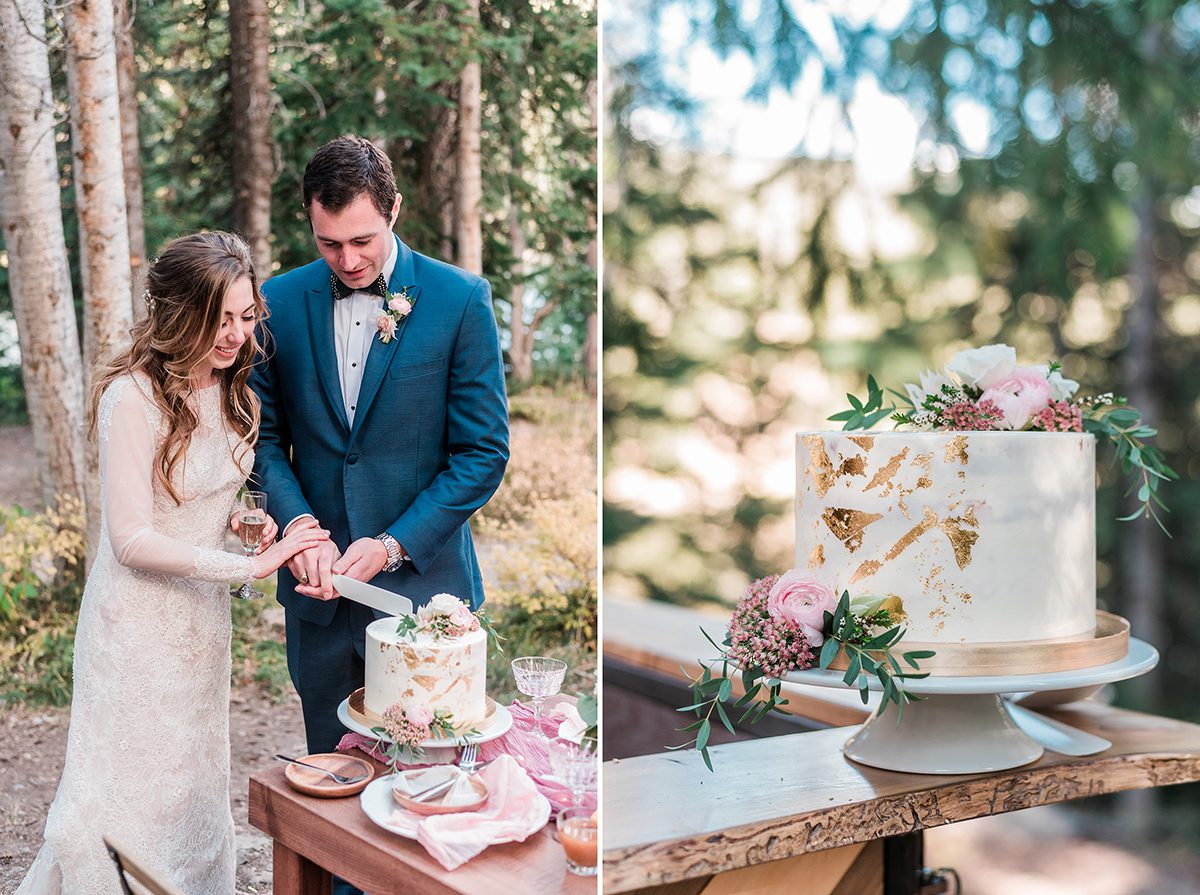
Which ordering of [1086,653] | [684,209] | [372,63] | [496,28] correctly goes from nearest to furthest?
[1086,653] < [372,63] < [496,28] < [684,209]

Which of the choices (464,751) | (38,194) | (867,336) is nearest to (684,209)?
(867,336)

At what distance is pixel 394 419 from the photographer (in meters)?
2.04

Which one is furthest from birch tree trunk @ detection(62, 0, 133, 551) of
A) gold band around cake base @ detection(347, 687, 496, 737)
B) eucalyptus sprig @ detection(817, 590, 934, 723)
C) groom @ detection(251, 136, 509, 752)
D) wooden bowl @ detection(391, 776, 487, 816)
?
eucalyptus sprig @ detection(817, 590, 934, 723)

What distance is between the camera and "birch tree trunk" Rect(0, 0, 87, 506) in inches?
113

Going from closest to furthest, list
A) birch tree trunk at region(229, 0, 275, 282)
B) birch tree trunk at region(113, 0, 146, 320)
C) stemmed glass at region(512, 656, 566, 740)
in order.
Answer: stemmed glass at region(512, 656, 566, 740), birch tree trunk at region(113, 0, 146, 320), birch tree trunk at region(229, 0, 275, 282)

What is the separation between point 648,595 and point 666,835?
4823 mm

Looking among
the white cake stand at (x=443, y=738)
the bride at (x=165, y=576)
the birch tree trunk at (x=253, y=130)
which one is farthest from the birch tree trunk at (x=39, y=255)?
the white cake stand at (x=443, y=738)

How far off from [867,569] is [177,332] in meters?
1.18

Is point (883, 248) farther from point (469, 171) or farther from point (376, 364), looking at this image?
point (376, 364)

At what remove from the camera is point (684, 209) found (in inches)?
212

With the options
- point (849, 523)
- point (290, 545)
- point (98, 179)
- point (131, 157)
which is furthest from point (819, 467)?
point (131, 157)

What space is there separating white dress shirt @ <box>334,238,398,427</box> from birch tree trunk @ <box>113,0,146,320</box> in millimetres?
1455

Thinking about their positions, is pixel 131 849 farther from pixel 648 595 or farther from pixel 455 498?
pixel 648 595

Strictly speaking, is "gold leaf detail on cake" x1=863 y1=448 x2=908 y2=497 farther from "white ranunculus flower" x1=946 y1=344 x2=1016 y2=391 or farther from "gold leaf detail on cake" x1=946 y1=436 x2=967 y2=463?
"white ranunculus flower" x1=946 y1=344 x2=1016 y2=391
